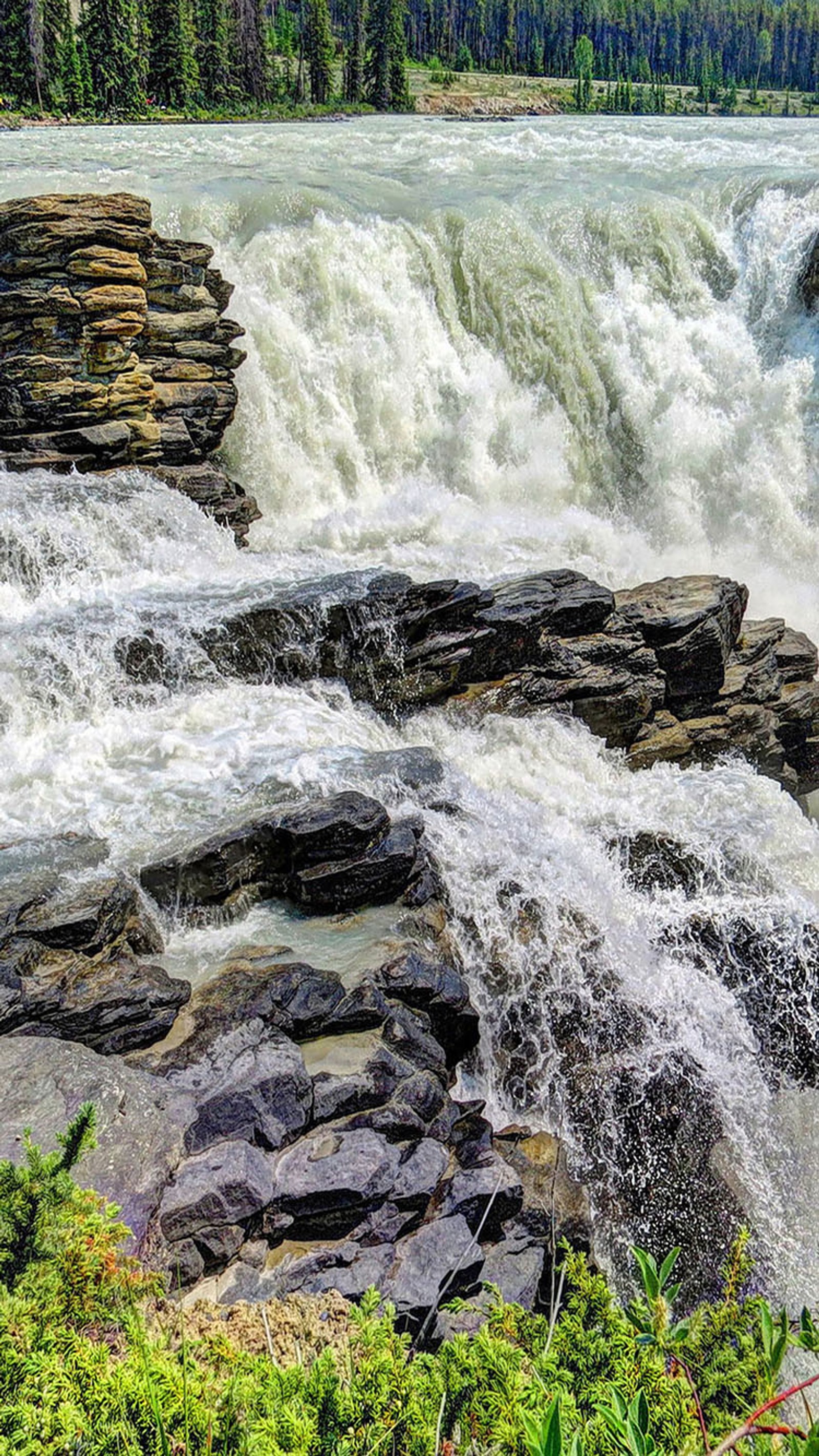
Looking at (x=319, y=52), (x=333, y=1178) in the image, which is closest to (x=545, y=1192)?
(x=333, y=1178)

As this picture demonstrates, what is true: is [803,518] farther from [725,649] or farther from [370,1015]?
[370,1015]

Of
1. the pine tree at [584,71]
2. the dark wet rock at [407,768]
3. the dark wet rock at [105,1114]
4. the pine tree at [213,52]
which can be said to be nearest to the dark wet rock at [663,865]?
the dark wet rock at [407,768]

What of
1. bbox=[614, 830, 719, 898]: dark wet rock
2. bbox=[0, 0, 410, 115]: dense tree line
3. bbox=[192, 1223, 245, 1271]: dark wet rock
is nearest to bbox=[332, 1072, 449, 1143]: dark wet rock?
bbox=[192, 1223, 245, 1271]: dark wet rock

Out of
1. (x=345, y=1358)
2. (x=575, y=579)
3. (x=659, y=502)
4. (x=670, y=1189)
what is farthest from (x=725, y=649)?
(x=345, y=1358)

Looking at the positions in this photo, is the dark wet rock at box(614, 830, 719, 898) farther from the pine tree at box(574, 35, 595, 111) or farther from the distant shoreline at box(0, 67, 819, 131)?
the pine tree at box(574, 35, 595, 111)

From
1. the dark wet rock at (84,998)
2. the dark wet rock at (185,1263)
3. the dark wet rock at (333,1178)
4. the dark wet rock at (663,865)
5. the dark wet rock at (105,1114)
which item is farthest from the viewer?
the dark wet rock at (663,865)

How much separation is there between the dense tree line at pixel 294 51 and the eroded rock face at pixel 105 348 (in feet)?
171

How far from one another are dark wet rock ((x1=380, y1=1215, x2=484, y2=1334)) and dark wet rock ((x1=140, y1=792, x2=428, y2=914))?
8.92ft

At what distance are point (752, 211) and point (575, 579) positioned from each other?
10.8 m

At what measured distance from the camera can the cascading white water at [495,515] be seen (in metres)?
7.82

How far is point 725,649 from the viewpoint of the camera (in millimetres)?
12406

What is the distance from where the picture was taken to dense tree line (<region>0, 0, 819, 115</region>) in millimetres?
58375

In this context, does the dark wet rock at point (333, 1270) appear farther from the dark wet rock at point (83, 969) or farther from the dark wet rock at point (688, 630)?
the dark wet rock at point (688, 630)

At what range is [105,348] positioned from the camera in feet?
45.1
